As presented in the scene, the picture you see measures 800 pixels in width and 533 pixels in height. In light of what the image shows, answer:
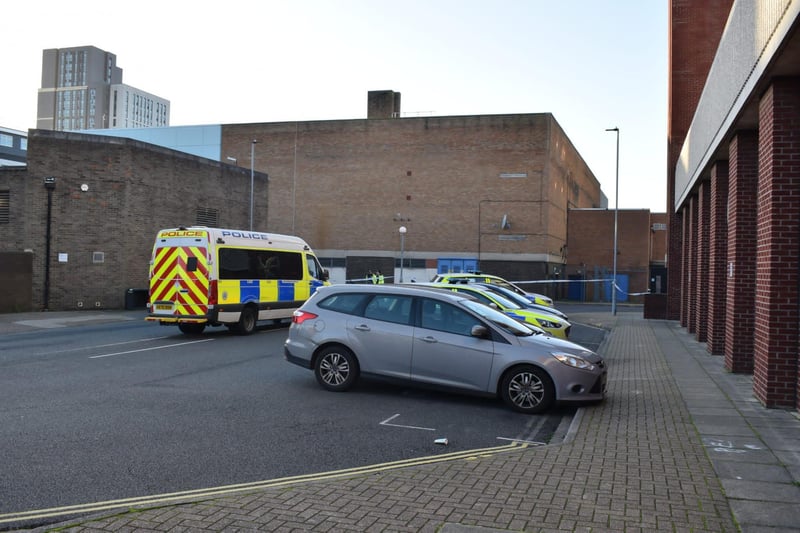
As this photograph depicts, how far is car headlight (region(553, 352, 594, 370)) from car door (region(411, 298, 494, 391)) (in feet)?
2.84

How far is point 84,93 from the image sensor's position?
17762cm

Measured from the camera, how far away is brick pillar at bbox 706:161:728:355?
51.8 ft

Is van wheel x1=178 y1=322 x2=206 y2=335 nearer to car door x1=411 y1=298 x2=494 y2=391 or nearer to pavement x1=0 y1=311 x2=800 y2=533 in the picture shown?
car door x1=411 y1=298 x2=494 y2=391

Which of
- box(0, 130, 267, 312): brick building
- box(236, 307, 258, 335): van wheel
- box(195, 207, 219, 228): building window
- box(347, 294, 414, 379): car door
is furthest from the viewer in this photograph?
box(195, 207, 219, 228): building window

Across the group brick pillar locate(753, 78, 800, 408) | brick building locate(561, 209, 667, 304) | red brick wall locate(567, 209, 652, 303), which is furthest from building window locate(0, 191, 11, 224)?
red brick wall locate(567, 209, 652, 303)

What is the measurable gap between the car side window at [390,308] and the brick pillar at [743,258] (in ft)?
19.9

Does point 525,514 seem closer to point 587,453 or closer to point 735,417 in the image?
point 587,453

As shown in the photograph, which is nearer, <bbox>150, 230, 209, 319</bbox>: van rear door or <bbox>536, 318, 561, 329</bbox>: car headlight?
<bbox>536, 318, 561, 329</bbox>: car headlight

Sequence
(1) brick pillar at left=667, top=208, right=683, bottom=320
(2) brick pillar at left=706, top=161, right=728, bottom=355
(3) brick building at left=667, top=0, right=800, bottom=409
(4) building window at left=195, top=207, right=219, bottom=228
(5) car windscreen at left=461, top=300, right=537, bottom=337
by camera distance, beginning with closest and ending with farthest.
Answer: (3) brick building at left=667, top=0, right=800, bottom=409 → (5) car windscreen at left=461, top=300, right=537, bottom=337 → (2) brick pillar at left=706, top=161, right=728, bottom=355 → (1) brick pillar at left=667, top=208, right=683, bottom=320 → (4) building window at left=195, top=207, right=219, bottom=228

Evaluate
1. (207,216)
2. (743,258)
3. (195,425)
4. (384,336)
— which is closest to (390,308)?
(384,336)

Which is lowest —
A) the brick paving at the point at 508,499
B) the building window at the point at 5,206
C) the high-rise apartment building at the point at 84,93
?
the brick paving at the point at 508,499

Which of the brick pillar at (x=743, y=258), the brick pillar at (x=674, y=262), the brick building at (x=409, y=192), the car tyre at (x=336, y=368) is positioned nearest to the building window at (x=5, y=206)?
the brick building at (x=409, y=192)

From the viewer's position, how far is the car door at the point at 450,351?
30.6 ft

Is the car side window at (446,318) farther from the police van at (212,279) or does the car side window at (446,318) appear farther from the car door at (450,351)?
the police van at (212,279)
